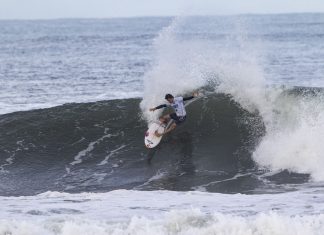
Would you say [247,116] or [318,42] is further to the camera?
[318,42]

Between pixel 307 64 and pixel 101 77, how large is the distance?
13.7m

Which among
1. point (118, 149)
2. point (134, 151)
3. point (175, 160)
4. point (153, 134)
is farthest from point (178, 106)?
point (118, 149)

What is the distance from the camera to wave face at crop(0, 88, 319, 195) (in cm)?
1472

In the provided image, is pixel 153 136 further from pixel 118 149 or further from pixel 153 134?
pixel 118 149

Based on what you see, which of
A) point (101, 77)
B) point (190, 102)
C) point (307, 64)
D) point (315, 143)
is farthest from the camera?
point (307, 64)

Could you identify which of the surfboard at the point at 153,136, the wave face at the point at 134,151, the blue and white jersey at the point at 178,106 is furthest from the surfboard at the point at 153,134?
the blue and white jersey at the point at 178,106

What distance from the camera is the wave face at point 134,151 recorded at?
1472 centimetres

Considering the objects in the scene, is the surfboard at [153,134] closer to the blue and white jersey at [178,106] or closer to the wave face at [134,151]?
the wave face at [134,151]

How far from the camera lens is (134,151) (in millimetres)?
17469

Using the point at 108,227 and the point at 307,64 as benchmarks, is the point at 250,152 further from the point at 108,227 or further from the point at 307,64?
the point at 307,64

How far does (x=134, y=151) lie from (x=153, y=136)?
2.69 ft

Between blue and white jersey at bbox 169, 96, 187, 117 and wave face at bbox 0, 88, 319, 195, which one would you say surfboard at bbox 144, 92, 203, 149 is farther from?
blue and white jersey at bbox 169, 96, 187, 117

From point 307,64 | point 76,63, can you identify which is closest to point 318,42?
point 307,64

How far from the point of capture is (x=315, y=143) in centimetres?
1570
